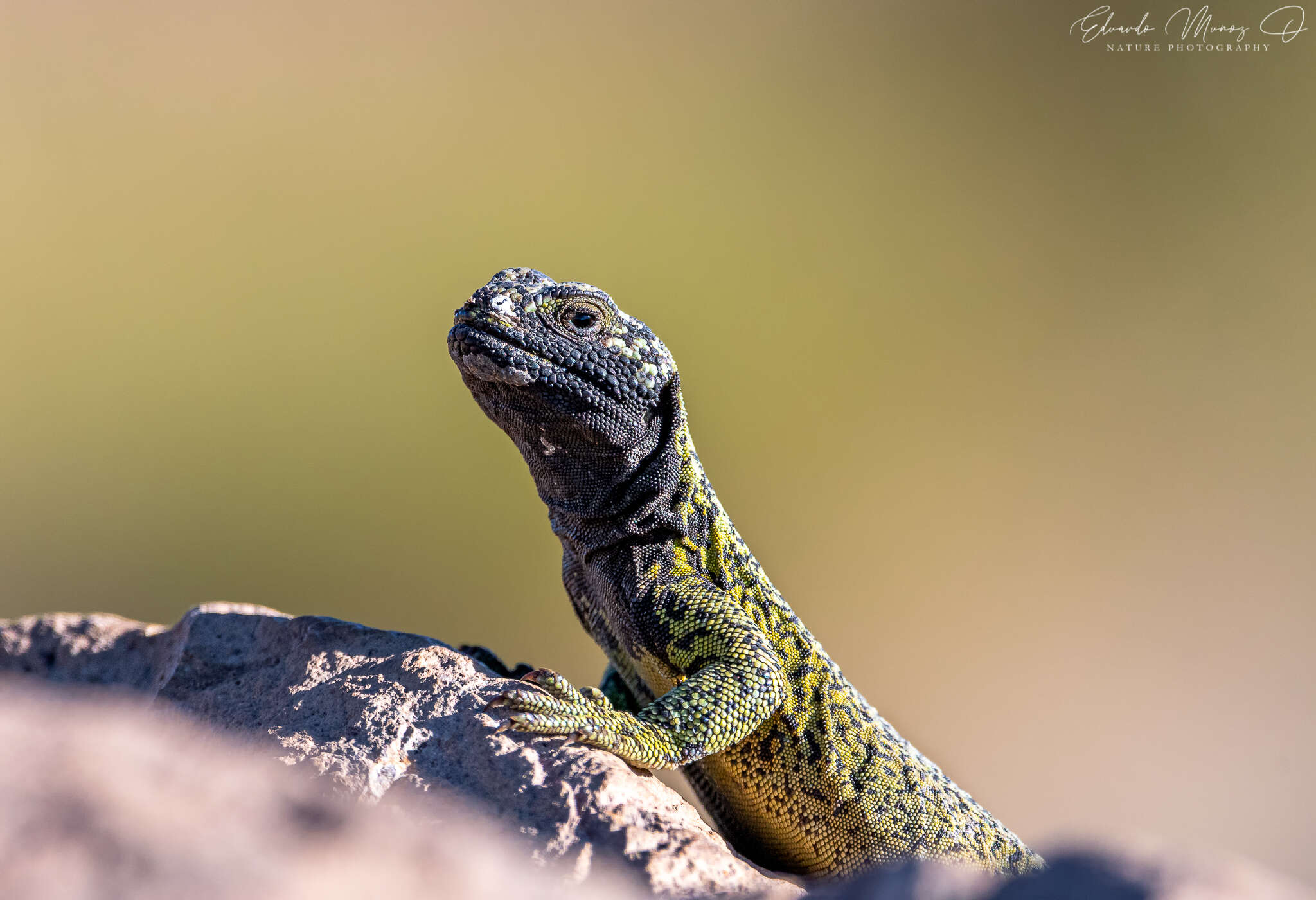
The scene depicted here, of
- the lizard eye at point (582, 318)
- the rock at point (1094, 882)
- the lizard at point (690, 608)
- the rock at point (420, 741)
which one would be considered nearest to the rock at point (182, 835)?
the rock at point (420, 741)

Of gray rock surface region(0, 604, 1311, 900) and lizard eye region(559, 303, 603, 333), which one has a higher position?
lizard eye region(559, 303, 603, 333)

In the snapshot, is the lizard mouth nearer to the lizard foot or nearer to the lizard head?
the lizard head

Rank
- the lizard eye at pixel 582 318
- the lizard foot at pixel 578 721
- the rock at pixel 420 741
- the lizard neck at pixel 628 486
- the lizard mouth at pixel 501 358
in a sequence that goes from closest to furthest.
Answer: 1. the rock at pixel 420 741
2. the lizard foot at pixel 578 721
3. the lizard mouth at pixel 501 358
4. the lizard eye at pixel 582 318
5. the lizard neck at pixel 628 486

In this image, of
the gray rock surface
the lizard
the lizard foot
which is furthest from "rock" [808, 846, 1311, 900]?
the lizard

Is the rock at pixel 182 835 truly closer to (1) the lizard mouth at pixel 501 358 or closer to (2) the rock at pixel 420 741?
(2) the rock at pixel 420 741

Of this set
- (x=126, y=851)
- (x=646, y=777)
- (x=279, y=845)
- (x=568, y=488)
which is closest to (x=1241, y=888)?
(x=646, y=777)

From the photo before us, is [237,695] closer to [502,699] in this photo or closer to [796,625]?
[502,699]
